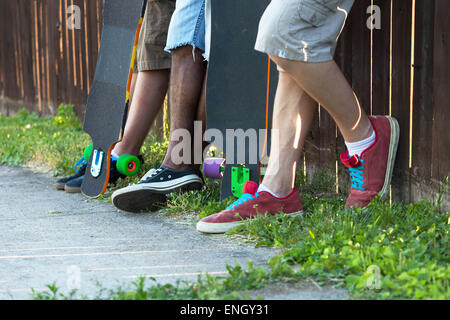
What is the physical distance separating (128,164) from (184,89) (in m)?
0.62

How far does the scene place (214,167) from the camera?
3.17 m

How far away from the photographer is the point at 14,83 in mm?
7969

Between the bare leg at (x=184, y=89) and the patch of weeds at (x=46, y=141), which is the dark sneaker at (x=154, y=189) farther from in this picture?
the patch of weeds at (x=46, y=141)

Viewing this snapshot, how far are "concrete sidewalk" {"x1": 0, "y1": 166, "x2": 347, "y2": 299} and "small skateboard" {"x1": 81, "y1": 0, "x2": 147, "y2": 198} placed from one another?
190mm

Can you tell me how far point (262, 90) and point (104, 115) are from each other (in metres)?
0.98

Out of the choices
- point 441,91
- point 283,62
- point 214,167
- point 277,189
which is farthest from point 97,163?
point 441,91

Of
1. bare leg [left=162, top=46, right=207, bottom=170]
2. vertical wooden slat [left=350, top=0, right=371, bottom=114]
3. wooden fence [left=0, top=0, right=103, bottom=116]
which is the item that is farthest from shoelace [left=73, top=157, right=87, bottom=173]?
wooden fence [left=0, top=0, right=103, bottom=116]

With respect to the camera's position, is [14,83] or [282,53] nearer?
[282,53]

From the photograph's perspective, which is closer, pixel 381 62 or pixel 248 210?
→ pixel 248 210

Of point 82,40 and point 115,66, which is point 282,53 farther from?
point 82,40

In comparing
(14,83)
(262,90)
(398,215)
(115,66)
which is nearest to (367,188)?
(398,215)

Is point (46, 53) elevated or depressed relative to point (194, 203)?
elevated

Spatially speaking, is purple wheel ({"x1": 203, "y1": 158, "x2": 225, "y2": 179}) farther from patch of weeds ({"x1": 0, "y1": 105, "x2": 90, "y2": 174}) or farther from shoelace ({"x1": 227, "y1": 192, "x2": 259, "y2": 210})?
patch of weeds ({"x1": 0, "y1": 105, "x2": 90, "y2": 174})

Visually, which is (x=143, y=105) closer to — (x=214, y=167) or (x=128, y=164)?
(x=128, y=164)
